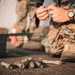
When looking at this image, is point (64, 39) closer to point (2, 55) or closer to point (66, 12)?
point (66, 12)

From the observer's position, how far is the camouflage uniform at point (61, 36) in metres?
1.52

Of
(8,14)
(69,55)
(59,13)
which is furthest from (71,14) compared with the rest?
(8,14)

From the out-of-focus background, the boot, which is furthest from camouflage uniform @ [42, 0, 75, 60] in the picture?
the out-of-focus background

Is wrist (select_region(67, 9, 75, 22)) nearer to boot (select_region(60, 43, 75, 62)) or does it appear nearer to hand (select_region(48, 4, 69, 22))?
hand (select_region(48, 4, 69, 22))

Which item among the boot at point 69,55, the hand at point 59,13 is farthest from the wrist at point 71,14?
the boot at point 69,55

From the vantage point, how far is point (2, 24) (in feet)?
22.5

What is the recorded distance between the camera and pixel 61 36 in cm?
170

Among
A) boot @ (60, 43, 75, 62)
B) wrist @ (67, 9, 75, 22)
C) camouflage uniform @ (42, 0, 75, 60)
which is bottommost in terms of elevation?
boot @ (60, 43, 75, 62)

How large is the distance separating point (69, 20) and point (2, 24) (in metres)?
5.60

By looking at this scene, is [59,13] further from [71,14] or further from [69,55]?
[69,55]

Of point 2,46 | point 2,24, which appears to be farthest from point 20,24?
point 2,24

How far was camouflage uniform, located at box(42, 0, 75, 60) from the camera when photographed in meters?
1.52

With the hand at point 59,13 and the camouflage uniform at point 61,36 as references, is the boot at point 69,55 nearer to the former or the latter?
the camouflage uniform at point 61,36

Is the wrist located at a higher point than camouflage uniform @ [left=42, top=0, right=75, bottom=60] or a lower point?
higher
